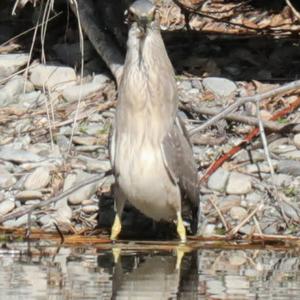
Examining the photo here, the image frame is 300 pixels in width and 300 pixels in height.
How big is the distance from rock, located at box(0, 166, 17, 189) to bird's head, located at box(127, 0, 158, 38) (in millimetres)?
1730

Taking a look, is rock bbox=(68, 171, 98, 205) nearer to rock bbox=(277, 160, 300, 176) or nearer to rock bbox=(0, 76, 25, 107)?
rock bbox=(277, 160, 300, 176)

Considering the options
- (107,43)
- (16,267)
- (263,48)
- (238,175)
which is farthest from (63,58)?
(16,267)

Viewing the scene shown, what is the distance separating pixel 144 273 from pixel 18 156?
93.9 inches

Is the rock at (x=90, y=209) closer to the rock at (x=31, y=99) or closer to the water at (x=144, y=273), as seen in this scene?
the water at (x=144, y=273)

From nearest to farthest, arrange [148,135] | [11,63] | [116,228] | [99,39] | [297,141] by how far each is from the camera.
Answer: [148,135] < [116,228] < [297,141] < [99,39] < [11,63]

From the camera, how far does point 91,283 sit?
24.1 ft

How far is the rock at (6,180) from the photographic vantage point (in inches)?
370

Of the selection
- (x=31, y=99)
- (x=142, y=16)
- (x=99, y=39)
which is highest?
(x=142, y=16)

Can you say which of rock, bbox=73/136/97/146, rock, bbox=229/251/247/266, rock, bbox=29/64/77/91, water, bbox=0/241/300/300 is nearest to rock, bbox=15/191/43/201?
water, bbox=0/241/300/300

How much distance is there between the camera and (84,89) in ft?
35.7

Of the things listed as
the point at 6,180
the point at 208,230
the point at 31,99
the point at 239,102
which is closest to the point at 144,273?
the point at 208,230

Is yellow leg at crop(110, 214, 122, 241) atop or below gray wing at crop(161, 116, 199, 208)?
below

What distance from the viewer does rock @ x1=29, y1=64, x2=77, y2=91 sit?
1102 centimetres

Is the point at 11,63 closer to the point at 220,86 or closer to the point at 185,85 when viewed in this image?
the point at 185,85
